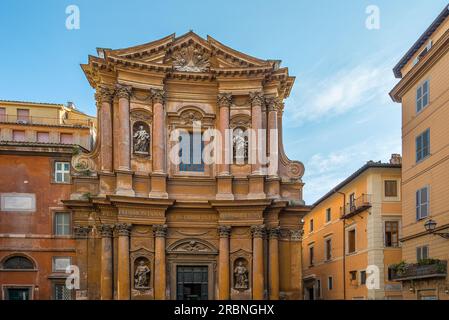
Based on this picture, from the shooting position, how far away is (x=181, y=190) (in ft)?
101

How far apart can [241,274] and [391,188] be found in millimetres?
11310

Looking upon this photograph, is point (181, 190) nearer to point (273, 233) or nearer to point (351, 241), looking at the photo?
point (273, 233)

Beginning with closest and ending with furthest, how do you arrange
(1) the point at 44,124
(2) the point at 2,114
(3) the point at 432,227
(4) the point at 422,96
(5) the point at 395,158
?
1. (3) the point at 432,227
2. (4) the point at 422,96
3. (5) the point at 395,158
4. (1) the point at 44,124
5. (2) the point at 2,114

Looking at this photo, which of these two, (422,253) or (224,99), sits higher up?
(224,99)

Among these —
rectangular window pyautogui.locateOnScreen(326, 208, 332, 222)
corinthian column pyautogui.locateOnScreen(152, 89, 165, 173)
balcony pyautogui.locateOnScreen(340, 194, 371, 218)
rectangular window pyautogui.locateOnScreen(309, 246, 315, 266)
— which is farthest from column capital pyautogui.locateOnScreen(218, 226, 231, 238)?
rectangular window pyautogui.locateOnScreen(309, 246, 315, 266)

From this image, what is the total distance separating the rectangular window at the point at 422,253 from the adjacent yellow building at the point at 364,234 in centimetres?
691

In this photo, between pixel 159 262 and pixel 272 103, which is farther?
pixel 272 103

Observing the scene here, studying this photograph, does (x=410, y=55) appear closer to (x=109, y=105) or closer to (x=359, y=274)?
(x=359, y=274)

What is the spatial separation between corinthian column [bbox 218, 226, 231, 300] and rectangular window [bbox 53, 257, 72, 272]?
7.88m

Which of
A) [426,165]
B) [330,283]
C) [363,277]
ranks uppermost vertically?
[426,165]

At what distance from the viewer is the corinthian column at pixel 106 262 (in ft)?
92.5

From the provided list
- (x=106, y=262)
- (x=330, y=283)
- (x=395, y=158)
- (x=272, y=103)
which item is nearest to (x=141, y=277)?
(x=106, y=262)

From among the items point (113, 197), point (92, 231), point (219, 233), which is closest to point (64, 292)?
point (92, 231)
